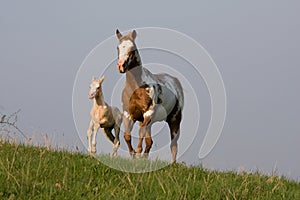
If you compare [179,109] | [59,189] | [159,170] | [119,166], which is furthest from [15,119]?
[179,109]

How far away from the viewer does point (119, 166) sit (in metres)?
8.07

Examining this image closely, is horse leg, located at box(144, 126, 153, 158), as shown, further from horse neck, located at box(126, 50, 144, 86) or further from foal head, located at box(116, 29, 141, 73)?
foal head, located at box(116, 29, 141, 73)

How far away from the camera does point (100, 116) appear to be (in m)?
16.6

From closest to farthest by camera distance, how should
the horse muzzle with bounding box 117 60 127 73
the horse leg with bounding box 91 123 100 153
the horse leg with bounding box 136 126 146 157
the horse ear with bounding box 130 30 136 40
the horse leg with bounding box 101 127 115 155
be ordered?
the horse muzzle with bounding box 117 60 127 73
the horse leg with bounding box 136 126 146 157
the horse ear with bounding box 130 30 136 40
the horse leg with bounding box 91 123 100 153
the horse leg with bounding box 101 127 115 155

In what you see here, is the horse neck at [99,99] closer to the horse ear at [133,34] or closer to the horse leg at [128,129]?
the horse leg at [128,129]

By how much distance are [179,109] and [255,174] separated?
5.33 meters

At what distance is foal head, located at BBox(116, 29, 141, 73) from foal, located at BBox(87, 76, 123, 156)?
406 cm

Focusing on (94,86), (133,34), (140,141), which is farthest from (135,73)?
(94,86)

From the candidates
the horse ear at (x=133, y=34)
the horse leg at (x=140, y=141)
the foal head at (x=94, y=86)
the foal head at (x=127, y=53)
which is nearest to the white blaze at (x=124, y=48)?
the foal head at (x=127, y=53)

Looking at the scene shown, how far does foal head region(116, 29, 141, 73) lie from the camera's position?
→ 38.0ft

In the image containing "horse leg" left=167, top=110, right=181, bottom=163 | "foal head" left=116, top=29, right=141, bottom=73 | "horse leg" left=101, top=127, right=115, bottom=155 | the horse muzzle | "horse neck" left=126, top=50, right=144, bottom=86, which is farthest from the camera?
"horse leg" left=101, top=127, right=115, bottom=155

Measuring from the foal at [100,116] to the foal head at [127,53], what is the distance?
4.06 m

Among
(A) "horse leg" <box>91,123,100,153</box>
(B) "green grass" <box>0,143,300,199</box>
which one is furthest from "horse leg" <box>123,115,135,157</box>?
(B) "green grass" <box>0,143,300,199</box>

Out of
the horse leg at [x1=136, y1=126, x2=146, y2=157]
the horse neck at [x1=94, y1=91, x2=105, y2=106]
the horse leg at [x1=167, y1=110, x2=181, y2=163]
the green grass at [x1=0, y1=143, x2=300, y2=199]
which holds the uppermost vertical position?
the horse neck at [x1=94, y1=91, x2=105, y2=106]
